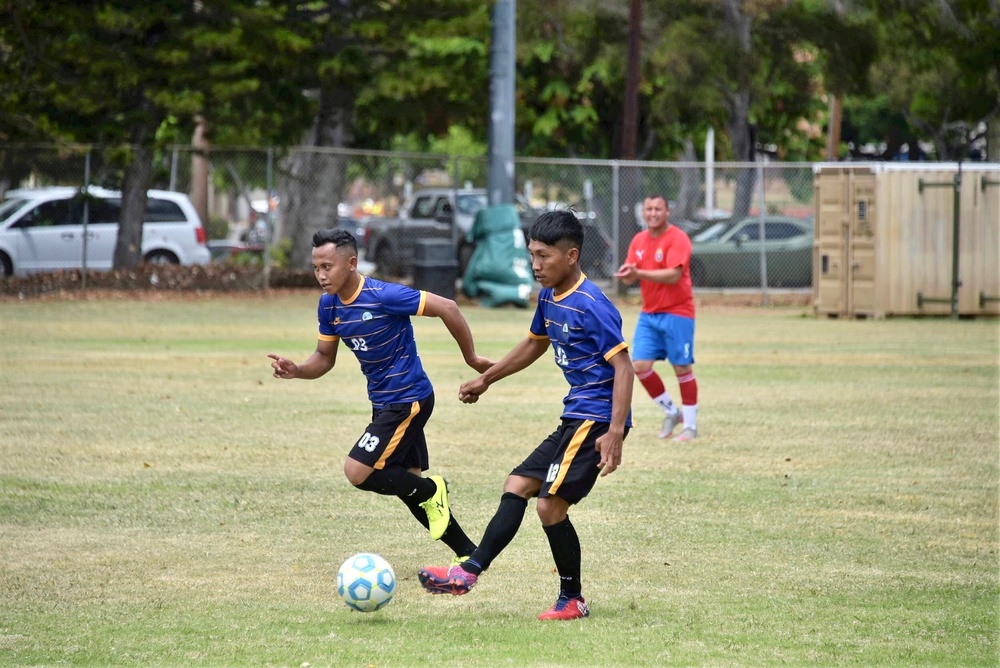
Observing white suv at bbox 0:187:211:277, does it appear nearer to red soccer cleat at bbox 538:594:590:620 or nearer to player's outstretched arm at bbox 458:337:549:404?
player's outstretched arm at bbox 458:337:549:404

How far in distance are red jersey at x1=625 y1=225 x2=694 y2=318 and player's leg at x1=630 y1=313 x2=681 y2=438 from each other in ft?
0.38

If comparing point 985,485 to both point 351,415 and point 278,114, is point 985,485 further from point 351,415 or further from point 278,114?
point 278,114

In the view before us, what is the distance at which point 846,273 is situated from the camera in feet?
71.7

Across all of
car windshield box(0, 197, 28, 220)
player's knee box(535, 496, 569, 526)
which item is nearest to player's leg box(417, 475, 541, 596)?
player's knee box(535, 496, 569, 526)

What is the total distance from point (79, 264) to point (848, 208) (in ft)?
44.7

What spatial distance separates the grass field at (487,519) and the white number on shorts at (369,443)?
612 mm

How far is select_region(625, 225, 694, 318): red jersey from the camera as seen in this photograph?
1034cm

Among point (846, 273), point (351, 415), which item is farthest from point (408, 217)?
point (351, 415)

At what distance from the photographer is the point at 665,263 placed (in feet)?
34.0

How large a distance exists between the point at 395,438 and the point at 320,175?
20.4 metres

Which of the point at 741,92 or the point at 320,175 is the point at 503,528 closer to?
the point at 320,175

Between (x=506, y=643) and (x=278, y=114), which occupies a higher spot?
(x=278, y=114)

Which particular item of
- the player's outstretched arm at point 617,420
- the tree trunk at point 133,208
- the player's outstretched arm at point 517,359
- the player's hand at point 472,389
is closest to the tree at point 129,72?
the tree trunk at point 133,208

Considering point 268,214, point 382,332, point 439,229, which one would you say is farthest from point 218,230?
point 382,332
